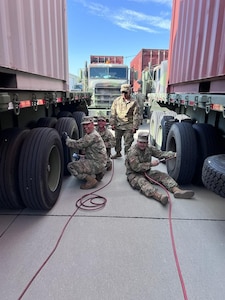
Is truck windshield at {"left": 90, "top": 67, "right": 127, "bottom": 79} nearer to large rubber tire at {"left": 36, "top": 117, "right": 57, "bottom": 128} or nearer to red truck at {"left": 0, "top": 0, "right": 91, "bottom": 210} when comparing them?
red truck at {"left": 0, "top": 0, "right": 91, "bottom": 210}

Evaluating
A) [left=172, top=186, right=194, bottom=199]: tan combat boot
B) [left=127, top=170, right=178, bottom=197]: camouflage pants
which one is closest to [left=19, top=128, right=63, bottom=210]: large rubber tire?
[left=127, top=170, right=178, bottom=197]: camouflage pants

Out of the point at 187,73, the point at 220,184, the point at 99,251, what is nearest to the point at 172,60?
the point at 187,73

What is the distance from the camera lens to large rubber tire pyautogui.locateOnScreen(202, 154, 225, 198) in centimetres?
212

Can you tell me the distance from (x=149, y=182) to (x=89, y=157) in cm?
104

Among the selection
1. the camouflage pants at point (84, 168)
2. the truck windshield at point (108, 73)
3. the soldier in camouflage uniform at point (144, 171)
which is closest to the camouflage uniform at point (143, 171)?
the soldier in camouflage uniform at point (144, 171)

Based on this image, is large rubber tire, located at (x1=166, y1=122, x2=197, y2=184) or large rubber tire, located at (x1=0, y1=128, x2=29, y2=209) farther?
large rubber tire, located at (x1=166, y1=122, x2=197, y2=184)

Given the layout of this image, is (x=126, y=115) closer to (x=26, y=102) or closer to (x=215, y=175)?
(x=26, y=102)

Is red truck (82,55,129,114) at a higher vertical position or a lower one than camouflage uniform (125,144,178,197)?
higher

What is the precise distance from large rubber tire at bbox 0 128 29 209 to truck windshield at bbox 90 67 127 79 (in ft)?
30.7

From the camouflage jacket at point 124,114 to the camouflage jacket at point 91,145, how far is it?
1.56 meters

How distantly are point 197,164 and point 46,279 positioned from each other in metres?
2.57

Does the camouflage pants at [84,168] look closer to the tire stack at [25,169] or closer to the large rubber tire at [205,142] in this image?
the tire stack at [25,169]

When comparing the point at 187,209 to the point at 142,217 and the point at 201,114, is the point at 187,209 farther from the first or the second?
the point at 201,114

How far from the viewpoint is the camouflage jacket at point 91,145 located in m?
3.86
